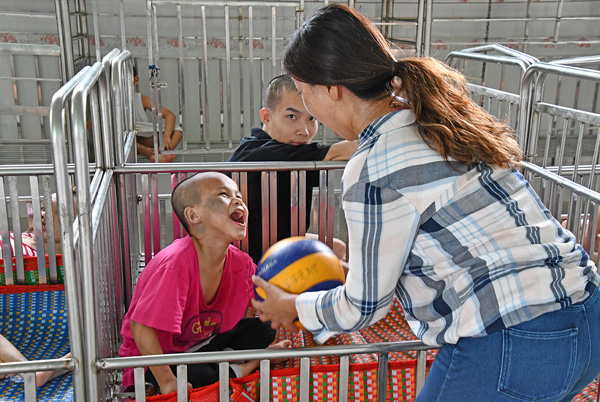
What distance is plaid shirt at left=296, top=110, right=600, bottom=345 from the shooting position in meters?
1.32

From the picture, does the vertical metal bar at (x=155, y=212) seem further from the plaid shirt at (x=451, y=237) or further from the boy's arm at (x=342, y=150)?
the plaid shirt at (x=451, y=237)

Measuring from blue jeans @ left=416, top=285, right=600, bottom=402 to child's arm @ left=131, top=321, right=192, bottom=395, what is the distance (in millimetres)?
1056

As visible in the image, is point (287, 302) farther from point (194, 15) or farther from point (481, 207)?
point (194, 15)

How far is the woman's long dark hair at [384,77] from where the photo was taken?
4.50ft

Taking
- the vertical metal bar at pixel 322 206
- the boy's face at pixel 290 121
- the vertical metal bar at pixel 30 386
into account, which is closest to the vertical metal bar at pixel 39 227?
the boy's face at pixel 290 121

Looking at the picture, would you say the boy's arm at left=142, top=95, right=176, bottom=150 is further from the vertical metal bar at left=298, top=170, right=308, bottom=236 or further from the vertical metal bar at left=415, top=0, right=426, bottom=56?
the vertical metal bar at left=298, top=170, right=308, bottom=236

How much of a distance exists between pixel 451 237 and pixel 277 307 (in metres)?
0.54

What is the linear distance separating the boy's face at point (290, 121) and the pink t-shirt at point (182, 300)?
70 cm

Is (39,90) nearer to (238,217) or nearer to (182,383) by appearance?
(238,217)

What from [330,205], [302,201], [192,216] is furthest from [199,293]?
[330,205]

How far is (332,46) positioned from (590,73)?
4.16 ft

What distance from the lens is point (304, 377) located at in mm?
1810

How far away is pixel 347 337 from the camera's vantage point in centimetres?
260

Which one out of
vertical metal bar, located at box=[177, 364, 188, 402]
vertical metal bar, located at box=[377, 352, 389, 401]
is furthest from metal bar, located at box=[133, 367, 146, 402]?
vertical metal bar, located at box=[377, 352, 389, 401]
